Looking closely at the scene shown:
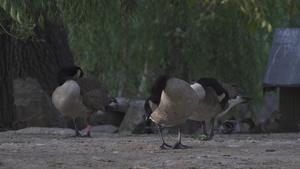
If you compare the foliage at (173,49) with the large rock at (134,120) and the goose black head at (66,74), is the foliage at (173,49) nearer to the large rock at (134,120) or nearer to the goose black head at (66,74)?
the large rock at (134,120)

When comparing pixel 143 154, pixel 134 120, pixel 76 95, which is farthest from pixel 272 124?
pixel 143 154

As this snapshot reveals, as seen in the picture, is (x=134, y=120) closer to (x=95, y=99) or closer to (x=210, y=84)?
(x=95, y=99)

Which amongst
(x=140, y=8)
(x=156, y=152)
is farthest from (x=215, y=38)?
(x=156, y=152)

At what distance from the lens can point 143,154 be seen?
8.21 meters

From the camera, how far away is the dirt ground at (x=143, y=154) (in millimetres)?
7098

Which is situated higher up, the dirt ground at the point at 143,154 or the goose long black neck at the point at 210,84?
the goose long black neck at the point at 210,84

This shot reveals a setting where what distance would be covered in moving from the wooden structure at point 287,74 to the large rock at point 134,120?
4712 millimetres

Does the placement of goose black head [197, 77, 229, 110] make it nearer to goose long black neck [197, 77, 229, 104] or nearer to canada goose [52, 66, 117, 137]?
goose long black neck [197, 77, 229, 104]

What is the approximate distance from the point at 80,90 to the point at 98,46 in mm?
6763

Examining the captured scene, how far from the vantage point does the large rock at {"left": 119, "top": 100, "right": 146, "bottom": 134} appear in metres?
18.2

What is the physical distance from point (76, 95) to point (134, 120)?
24.8ft

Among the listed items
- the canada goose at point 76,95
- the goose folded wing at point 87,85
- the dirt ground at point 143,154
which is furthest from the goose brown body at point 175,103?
the goose folded wing at point 87,85

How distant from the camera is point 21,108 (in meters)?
15.4

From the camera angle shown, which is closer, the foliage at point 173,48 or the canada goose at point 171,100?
the canada goose at point 171,100
